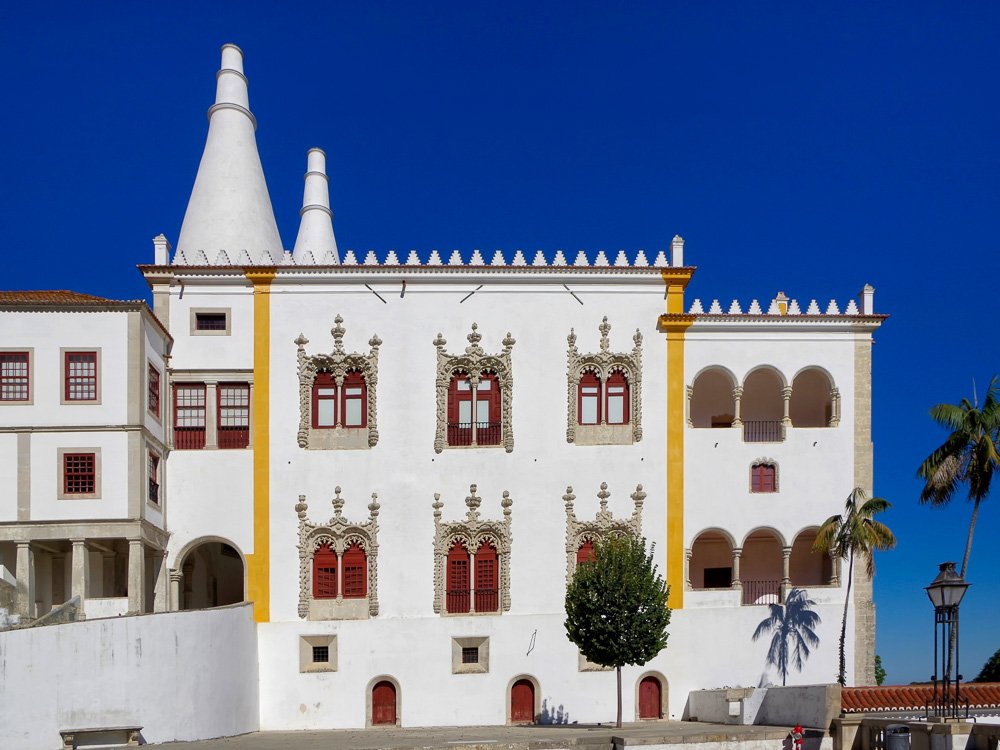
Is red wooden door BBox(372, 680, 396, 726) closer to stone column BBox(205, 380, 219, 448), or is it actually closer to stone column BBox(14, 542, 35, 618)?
stone column BBox(205, 380, 219, 448)

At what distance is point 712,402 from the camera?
38.6 m

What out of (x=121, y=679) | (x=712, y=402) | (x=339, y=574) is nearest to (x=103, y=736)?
(x=121, y=679)

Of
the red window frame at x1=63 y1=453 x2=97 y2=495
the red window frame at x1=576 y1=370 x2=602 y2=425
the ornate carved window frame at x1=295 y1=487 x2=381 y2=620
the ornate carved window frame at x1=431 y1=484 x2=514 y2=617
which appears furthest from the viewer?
the red window frame at x1=576 y1=370 x2=602 y2=425

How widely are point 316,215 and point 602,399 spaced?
16.8 meters

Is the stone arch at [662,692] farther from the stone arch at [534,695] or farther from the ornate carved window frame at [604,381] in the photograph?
the ornate carved window frame at [604,381]

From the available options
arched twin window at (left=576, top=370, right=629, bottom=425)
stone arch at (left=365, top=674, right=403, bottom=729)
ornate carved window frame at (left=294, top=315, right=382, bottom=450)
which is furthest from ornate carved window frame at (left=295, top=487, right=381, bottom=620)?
arched twin window at (left=576, top=370, right=629, bottom=425)

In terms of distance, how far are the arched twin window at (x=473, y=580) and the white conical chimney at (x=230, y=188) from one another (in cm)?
1151

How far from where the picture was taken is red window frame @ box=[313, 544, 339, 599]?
112ft

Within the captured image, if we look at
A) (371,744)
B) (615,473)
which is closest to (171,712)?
(371,744)

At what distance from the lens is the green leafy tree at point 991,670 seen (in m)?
46.1

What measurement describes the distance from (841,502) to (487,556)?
37.1 feet

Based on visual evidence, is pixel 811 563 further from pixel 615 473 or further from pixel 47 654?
pixel 47 654

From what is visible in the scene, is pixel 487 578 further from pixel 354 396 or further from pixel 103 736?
pixel 103 736

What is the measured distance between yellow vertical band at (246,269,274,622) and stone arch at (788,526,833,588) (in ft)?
55.6
